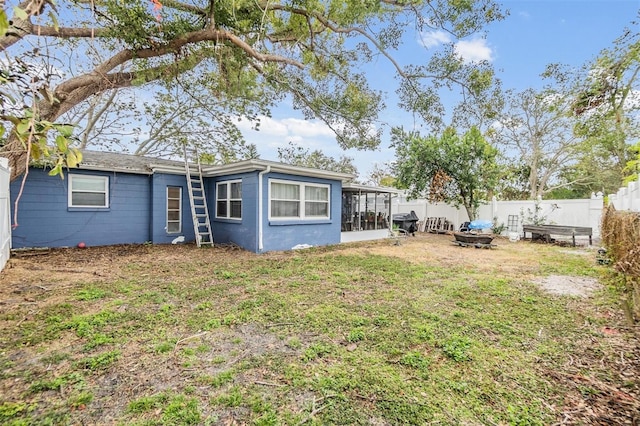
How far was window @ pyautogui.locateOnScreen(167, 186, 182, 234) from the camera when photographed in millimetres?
10219

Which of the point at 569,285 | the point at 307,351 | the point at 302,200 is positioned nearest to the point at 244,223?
the point at 302,200

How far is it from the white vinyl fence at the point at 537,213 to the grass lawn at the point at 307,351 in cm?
881

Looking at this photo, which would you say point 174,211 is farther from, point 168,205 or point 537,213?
point 537,213

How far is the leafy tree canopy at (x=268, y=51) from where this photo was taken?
6129mm

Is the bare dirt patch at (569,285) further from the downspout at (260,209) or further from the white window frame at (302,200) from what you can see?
the downspout at (260,209)

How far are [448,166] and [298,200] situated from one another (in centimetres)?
816

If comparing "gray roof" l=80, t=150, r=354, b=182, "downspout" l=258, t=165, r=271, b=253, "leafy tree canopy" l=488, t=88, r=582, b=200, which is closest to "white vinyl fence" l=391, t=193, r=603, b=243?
"leafy tree canopy" l=488, t=88, r=582, b=200

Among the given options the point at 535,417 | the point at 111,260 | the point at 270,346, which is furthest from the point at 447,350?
the point at 111,260

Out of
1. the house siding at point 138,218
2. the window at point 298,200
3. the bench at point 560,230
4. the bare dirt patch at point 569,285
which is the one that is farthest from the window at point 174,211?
the bench at point 560,230

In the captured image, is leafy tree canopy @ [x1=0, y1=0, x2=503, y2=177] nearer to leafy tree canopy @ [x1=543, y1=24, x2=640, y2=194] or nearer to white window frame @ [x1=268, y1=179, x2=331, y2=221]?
white window frame @ [x1=268, y1=179, x2=331, y2=221]

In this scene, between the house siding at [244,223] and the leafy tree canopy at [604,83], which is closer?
the leafy tree canopy at [604,83]

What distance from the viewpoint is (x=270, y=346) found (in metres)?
3.21

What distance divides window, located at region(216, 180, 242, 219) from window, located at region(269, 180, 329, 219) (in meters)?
1.17

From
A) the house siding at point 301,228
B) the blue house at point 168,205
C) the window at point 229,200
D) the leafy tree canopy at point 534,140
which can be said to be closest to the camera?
the blue house at point 168,205
